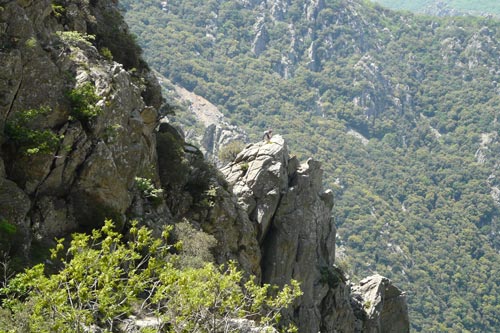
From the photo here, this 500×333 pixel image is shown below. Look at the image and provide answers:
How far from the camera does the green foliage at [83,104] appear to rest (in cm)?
2380

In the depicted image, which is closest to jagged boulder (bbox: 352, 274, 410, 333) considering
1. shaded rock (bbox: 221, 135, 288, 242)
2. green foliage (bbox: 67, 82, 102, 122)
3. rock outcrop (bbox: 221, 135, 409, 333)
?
rock outcrop (bbox: 221, 135, 409, 333)

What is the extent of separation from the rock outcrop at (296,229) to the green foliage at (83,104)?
16.9m

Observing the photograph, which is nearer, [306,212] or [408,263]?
[306,212]

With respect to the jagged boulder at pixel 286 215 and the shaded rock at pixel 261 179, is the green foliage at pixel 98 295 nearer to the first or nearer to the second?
the shaded rock at pixel 261 179

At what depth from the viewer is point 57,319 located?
1395 centimetres

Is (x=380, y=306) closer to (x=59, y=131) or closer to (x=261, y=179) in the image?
(x=261, y=179)

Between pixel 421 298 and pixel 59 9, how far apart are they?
158 metres

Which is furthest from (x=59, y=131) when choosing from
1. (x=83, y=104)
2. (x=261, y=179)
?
(x=261, y=179)

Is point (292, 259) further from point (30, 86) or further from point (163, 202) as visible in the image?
point (30, 86)

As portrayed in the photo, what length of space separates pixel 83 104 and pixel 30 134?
9.86 ft

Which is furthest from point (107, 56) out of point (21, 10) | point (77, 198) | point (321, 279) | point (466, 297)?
point (466, 297)

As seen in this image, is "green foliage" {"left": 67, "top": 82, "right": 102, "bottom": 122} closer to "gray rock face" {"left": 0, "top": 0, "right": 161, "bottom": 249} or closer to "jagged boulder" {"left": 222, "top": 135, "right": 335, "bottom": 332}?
"gray rock face" {"left": 0, "top": 0, "right": 161, "bottom": 249}

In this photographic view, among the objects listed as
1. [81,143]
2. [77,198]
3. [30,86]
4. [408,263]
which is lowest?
[408,263]

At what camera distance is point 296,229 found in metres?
42.2
